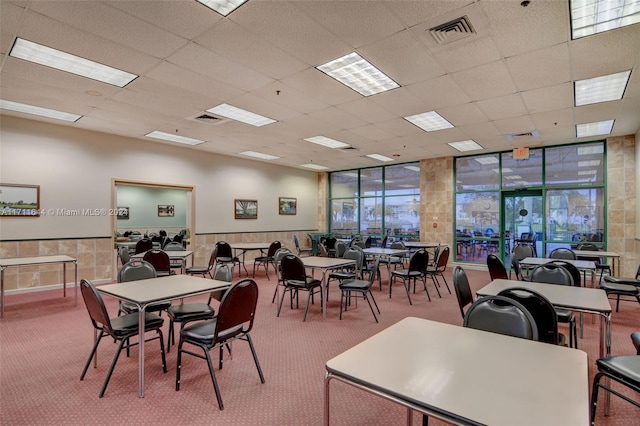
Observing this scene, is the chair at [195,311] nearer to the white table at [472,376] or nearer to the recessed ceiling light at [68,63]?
the white table at [472,376]

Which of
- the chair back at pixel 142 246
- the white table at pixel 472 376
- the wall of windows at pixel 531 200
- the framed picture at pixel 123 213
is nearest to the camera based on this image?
the white table at pixel 472 376

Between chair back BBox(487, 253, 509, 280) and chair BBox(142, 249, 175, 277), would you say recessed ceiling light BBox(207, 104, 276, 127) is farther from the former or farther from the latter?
chair back BBox(487, 253, 509, 280)

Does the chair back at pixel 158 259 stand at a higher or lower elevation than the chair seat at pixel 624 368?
higher

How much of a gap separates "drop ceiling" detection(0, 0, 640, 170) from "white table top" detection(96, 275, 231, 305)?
7.99 ft

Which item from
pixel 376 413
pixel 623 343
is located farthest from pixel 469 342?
pixel 623 343

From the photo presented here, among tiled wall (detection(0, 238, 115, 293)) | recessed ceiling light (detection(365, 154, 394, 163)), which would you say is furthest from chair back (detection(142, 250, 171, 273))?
recessed ceiling light (detection(365, 154, 394, 163))

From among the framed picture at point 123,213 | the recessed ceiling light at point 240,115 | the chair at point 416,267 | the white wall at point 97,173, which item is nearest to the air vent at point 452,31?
the chair at point 416,267

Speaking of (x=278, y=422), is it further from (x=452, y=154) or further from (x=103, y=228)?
(x=452, y=154)

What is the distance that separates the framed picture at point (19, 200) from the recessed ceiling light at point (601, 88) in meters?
9.04

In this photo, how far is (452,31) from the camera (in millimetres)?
3291

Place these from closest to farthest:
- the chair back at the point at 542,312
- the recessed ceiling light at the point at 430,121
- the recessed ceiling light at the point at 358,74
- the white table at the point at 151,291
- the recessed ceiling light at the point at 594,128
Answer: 1. the chair back at the point at 542,312
2. the white table at the point at 151,291
3. the recessed ceiling light at the point at 358,74
4. the recessed ceiling light at the point at 430,121
5. the recessed ceiling light at the point at 594,128

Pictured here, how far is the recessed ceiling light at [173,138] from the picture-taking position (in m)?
7.37

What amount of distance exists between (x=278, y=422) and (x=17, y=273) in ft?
21.3

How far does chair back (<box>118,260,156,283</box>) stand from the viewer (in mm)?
3654
